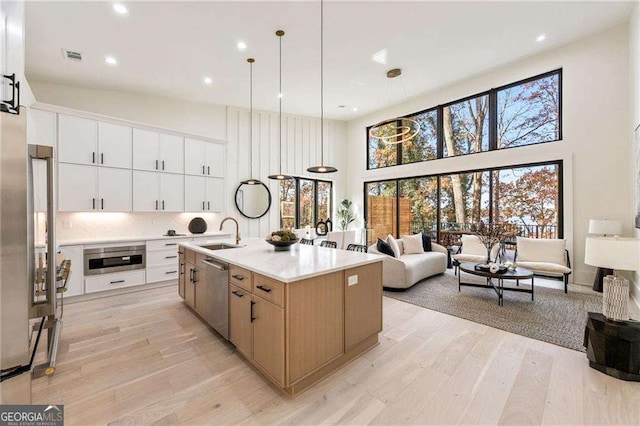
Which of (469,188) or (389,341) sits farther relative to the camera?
(469,188)

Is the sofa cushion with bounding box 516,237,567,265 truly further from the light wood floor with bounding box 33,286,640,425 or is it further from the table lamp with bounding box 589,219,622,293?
the light wood floor with bounding box 33,286,640,425

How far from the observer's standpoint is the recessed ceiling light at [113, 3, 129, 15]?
10.5ft

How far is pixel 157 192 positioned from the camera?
5012 mm

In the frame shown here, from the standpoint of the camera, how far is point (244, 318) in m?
2.29

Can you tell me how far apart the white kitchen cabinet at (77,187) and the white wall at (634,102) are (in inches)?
322

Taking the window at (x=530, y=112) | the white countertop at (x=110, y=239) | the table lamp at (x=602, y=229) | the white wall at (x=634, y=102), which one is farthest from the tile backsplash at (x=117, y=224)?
the white wall at (x=634, y=102)

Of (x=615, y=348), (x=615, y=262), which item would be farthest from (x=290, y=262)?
(x=615, y=348)

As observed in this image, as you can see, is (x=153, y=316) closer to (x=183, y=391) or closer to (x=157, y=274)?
(x=157, y=274)

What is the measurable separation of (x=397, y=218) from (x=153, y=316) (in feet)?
20.0

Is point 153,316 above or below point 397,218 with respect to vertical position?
below

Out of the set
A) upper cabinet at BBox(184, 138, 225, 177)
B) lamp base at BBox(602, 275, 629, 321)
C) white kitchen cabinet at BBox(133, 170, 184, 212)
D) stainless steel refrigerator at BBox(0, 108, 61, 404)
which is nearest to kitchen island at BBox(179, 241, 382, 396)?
stainless steel refrigerator at BBox(0, 108, 61, 404)

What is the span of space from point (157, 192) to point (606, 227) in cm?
758

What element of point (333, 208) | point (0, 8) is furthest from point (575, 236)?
point (0, 8)

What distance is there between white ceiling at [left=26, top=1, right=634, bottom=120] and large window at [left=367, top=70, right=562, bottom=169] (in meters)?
0.70
